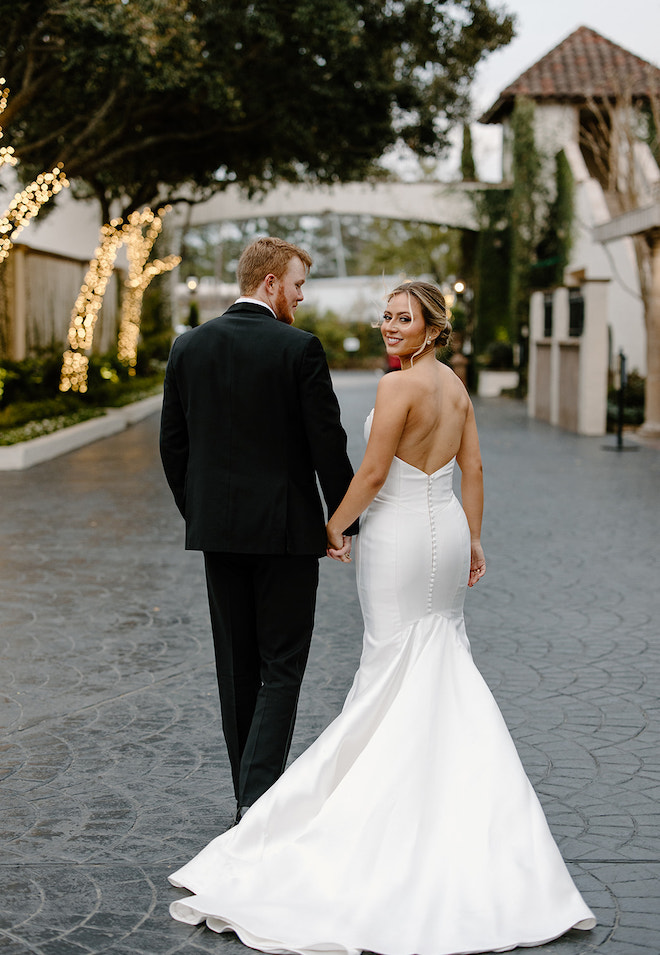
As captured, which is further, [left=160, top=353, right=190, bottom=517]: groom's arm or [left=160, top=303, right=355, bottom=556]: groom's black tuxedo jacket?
[left=160, top=353, right=190, bottom=517]: groom's arm

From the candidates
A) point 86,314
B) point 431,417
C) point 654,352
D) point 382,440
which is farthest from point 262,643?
point 86,314

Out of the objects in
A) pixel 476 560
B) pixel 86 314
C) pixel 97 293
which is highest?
pixel 97 293

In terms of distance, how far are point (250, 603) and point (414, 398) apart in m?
0.91

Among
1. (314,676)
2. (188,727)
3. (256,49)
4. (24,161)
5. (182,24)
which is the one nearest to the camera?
(188,727)

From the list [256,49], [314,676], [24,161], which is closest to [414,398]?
[314,676]

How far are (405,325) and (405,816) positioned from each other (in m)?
1.52

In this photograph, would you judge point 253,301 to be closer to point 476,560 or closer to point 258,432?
point 258,432

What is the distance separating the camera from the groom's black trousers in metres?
3.87

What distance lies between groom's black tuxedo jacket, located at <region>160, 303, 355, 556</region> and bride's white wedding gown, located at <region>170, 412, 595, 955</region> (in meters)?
0.24

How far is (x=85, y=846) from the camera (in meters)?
3.88

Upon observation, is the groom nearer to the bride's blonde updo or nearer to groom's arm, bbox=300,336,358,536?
groom's arm, bbox=300,336,358,536

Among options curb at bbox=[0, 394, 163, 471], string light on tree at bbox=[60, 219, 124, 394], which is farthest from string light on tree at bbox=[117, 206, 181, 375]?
string light on tree at bbox=[60, 219, 124, 394]

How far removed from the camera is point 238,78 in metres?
17.5

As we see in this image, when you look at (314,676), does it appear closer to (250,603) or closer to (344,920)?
(250,603)
